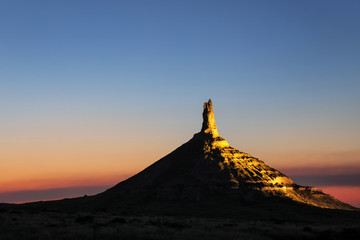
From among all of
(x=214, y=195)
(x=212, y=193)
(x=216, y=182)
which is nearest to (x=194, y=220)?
(x=214, y=195)

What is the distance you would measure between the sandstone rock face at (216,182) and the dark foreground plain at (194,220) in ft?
48.1

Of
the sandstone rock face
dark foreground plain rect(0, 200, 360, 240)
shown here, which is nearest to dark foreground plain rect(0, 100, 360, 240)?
the sandstone rock face

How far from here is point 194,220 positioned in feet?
267

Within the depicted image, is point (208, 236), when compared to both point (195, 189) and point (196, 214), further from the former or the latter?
point (195, 189)

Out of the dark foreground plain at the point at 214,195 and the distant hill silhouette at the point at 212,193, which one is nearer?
the dark foreground plain at the point at 214,195

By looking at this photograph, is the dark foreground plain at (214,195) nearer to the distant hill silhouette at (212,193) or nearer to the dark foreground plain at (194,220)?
the distant hill silhouette at (212,193)

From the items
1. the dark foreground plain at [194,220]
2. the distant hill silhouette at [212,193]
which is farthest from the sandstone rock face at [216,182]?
the dark foreground plain at [194,220]

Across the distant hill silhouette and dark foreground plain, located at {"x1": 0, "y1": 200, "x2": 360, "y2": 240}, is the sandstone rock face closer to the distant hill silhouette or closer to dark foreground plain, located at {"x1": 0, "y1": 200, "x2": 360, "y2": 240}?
the distant hill silhouette

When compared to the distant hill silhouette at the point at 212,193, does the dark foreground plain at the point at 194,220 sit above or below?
below

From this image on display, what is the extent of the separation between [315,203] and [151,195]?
69.8m

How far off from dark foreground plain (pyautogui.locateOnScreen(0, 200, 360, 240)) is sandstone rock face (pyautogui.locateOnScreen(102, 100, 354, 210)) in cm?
1467

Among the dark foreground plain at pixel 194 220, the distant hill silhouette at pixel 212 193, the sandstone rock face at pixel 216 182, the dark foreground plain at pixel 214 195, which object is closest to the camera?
the dark foreground plain at pixel 194 220

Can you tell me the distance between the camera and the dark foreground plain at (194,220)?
41688 mm

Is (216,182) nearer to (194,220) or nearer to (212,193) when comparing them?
(212,193)
